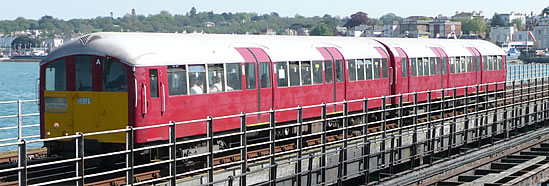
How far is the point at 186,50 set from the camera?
677 inches

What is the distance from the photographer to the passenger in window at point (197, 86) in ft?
55.8

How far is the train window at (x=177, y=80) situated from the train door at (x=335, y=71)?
20.8 feet

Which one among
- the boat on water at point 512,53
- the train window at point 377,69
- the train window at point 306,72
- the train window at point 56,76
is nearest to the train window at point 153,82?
the train window at point 56,76

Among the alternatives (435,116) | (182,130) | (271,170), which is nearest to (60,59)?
(182,130)

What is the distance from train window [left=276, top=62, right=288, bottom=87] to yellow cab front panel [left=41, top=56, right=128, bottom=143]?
5.22 m

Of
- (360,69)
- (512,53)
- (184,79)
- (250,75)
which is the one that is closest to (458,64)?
(360,69)

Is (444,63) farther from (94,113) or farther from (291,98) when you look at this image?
(94,113)

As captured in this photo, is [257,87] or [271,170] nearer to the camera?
[271,170]

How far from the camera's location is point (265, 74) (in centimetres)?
1947

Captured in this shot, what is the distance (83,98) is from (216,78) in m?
3.04

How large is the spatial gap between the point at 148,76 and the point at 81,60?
4.98 feet

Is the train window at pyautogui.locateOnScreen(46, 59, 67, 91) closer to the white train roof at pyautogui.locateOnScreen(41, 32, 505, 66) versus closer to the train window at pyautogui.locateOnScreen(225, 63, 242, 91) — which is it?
the white train roof at pyautogui.locateOnScreen(41, 32, 505, 66)

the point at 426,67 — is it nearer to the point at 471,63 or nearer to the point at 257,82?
the point at 471,63

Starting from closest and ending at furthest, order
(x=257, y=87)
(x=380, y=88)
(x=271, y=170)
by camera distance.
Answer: (x=271, y=170), (x=257, y=87), (x=380, y=88)
